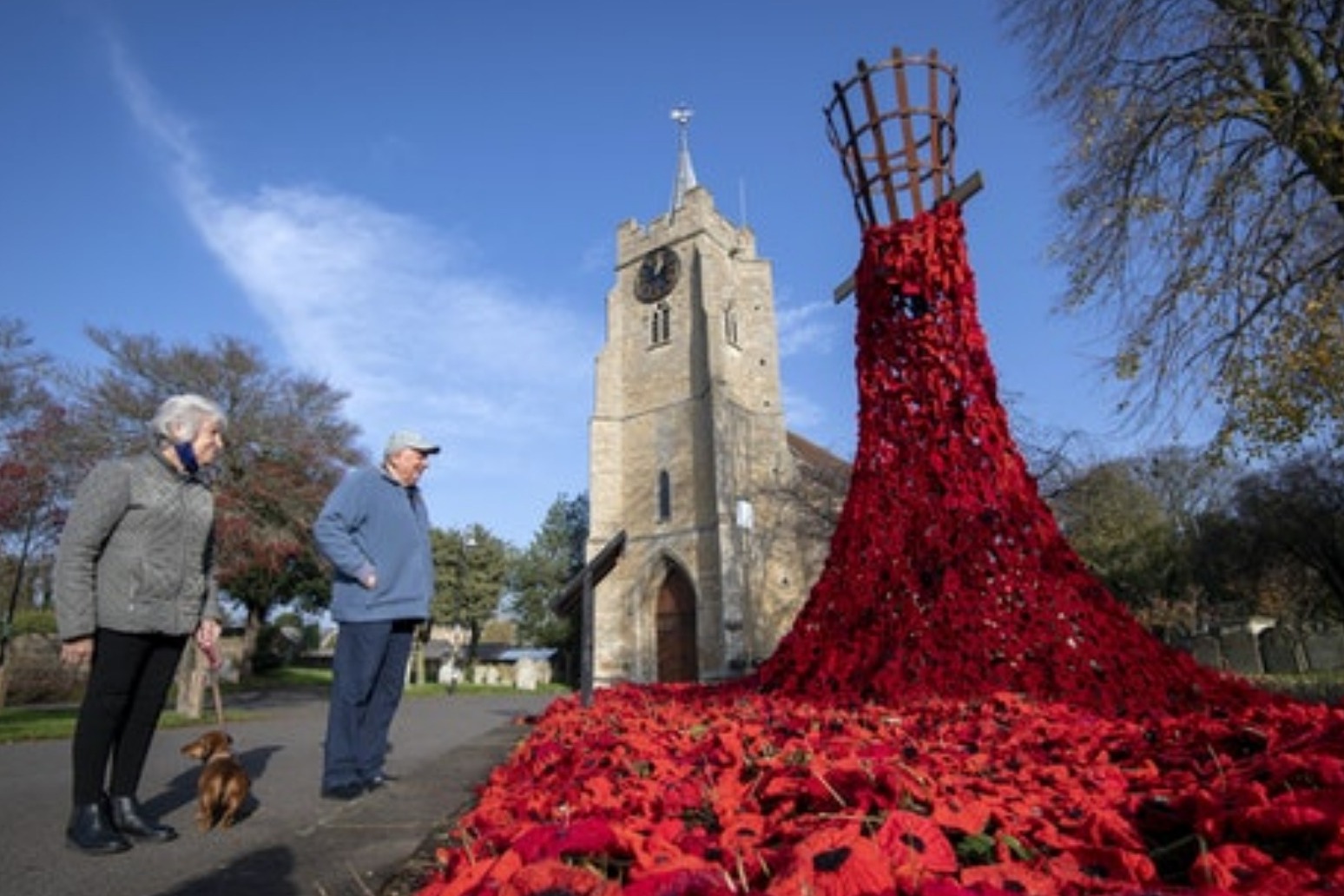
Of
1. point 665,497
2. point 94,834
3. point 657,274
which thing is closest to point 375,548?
point 94,834

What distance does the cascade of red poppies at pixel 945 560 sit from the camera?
10.7 ft

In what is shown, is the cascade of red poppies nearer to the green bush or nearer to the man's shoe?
the man's shoe

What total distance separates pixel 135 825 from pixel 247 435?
42.1ft

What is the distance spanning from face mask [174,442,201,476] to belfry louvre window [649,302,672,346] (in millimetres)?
27790

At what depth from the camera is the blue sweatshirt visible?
12.2 ft

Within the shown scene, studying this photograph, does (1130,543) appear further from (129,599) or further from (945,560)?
(129,599)

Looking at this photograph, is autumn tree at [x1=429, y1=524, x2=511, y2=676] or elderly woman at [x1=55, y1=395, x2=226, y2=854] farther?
autumn tree at [x1=429, y1=524, x2=511, y2=676]

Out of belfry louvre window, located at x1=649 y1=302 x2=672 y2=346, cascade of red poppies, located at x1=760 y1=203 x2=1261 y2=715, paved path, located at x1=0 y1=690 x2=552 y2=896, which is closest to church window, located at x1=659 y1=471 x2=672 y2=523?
belfry louvre window, located at x1=649 y1=302 x2=672 y2=346

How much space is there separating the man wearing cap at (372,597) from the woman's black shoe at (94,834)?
3.05ft

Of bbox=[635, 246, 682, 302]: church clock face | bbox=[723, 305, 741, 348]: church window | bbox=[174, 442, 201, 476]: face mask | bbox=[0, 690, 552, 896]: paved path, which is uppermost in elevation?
bbox=[635, 246, 682, 302]: church clock face

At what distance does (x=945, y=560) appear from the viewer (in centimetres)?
362

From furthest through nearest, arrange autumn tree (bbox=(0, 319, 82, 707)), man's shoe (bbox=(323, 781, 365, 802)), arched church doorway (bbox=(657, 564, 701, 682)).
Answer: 1. arched church doorway (bbox=(657, 564, 701, 682))
2. autumn tree (bbox=(0, 319, 82, 707))
3. man's shoe (bbox=(323, 781, 365, 802))

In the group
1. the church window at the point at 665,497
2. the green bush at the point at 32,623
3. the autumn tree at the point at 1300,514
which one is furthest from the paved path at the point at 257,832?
the autumn tree at the point at 1300,514

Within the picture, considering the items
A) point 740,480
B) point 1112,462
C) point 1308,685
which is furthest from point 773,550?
point 1308,685
